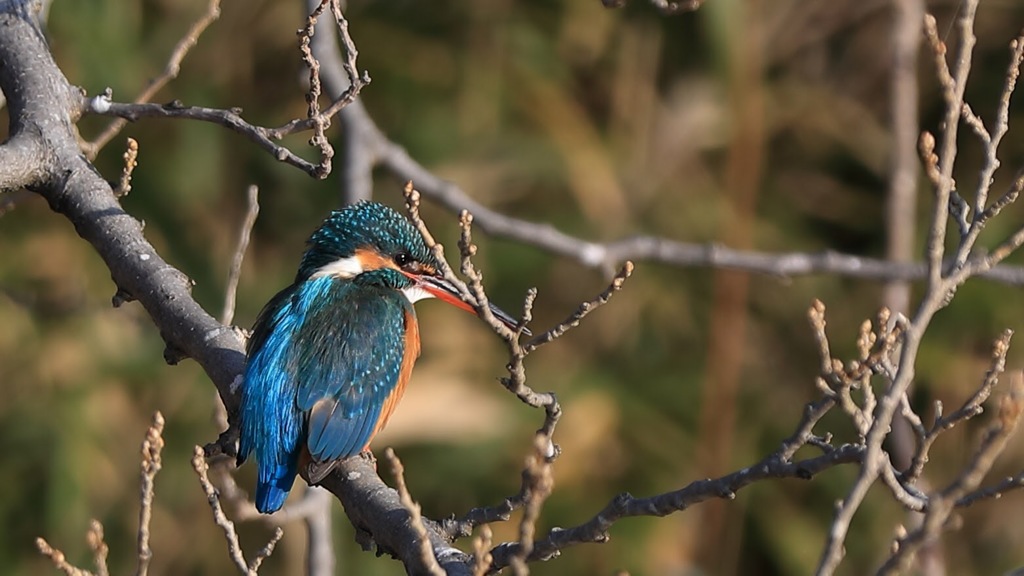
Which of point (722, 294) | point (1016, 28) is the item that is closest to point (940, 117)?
point (1016, 28)

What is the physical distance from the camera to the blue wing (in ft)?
7.40

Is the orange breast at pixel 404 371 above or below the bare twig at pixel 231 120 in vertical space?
above

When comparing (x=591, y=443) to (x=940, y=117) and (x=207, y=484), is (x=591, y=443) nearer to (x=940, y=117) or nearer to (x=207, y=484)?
(x=940, y=117)

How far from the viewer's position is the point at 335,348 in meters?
2.46

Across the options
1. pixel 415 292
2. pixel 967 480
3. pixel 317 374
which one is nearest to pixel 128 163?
pixel 317 374

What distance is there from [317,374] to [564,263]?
278cm

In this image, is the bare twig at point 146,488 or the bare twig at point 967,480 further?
the bare twig at point 146,488

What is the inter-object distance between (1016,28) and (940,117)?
17.6 inches

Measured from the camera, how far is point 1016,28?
510 cm

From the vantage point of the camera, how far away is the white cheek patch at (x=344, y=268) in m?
2.69

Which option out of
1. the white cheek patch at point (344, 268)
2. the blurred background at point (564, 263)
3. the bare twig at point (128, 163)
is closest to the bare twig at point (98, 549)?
the bare twig at point (128, 163)

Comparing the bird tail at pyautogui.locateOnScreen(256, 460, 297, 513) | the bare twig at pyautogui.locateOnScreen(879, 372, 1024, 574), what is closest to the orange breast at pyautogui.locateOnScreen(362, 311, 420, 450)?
the bird tail at pyautogui.locateOnScreen(256, 460, 297, 513)

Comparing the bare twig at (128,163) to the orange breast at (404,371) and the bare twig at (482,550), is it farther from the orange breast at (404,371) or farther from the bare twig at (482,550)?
the bare twig at (482,550)

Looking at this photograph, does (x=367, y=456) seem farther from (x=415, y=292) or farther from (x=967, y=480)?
(x=967, y=480)
